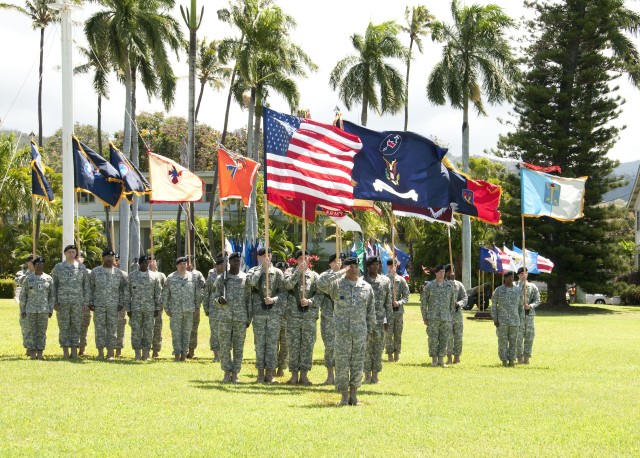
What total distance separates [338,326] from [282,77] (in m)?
32.5

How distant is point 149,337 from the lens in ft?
54.7

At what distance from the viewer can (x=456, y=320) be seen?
1756 cm

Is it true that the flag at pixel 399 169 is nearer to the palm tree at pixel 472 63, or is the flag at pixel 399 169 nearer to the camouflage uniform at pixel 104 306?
the camouflage uniform at pixel 104 306

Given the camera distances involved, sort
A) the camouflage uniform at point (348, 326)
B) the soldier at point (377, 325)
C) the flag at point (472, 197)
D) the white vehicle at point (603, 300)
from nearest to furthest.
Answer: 1. the camouflage uniform at point (348, 326)
2. the soldier at point (377, 325)
3. the flag at point (472, 197)
4. the white vehicle at point (603, 300)

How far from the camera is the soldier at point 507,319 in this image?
17.4 m

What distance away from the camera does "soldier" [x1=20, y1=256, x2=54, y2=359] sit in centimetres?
1602

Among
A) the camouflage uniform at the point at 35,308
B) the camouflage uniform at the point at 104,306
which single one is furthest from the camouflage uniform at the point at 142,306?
the camouflage uniform at the point at 35,308

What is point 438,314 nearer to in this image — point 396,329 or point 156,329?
point 396,329

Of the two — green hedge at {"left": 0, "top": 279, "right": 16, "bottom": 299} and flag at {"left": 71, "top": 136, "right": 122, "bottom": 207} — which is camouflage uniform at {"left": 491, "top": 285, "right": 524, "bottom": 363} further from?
green hedge at {"left": 0, "top": 279, "right": 16, "bottom": 299}

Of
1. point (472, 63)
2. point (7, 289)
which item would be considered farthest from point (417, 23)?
point (7, 289)

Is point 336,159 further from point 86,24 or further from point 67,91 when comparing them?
point 86,24

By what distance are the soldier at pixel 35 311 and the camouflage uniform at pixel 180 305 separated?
1987 mm

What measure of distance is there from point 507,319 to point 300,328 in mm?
5203

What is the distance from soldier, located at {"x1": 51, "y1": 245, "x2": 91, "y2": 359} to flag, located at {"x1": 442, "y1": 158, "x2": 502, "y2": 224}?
716 cm
